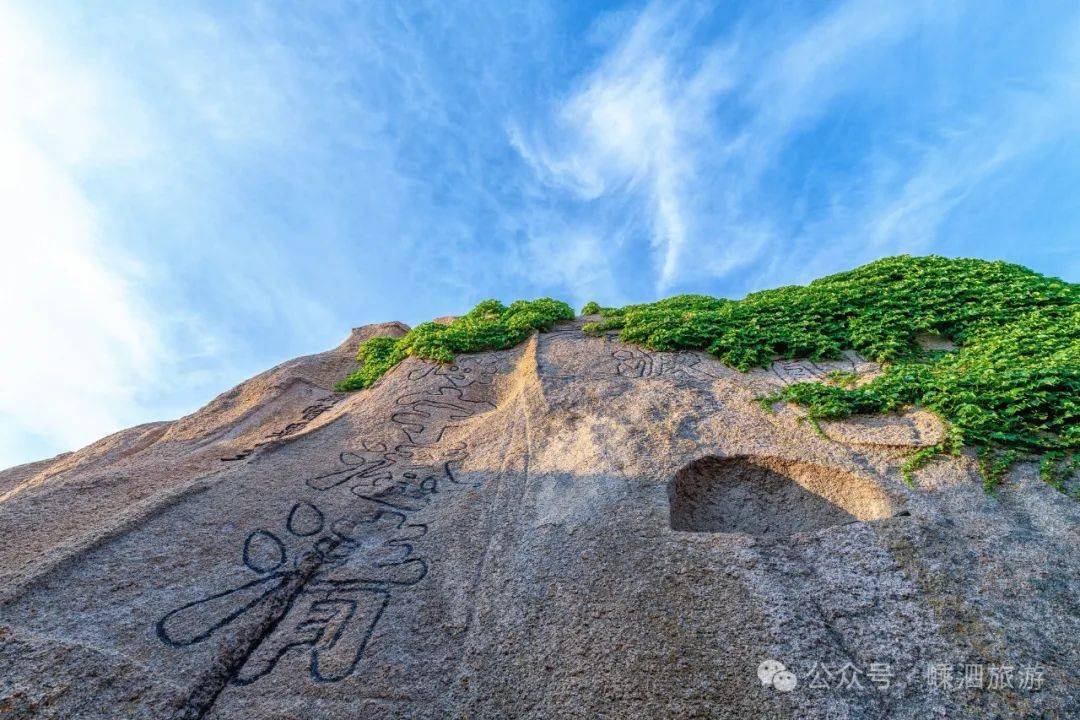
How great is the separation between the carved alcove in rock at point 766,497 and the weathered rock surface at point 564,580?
0.9 inches

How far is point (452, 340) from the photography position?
1004 centimetres

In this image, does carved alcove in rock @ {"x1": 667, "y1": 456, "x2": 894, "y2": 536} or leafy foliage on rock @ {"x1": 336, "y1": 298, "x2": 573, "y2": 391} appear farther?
leafy foliage on rock @ {"x1": 336, "y1": 298, "x2": 573, "y2": 391}

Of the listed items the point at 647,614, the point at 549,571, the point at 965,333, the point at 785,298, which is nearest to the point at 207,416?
the point at 549,571

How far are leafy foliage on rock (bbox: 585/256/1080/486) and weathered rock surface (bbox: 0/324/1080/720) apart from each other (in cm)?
54

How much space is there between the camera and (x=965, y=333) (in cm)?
819

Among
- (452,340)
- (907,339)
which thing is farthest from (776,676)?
(452,340)

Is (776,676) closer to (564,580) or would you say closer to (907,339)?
(564,580)

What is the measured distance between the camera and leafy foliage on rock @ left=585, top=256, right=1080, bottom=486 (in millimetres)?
5199

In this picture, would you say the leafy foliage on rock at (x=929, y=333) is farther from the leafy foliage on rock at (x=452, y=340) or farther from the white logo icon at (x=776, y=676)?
the white logo icon at (x=776, y=676)

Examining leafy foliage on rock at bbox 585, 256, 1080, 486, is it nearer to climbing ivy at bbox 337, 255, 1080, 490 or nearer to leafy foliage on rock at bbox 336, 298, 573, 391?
climbing ivy at bbox 337, 255, 1080, 490

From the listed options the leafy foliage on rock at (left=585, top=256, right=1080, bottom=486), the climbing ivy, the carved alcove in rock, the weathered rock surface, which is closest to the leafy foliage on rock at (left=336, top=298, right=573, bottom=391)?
the climbing ivy

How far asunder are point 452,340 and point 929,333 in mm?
8118

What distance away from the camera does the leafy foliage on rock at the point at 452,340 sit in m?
10.0

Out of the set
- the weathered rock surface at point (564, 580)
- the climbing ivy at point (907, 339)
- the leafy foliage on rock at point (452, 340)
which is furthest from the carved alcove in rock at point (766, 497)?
the leafy foliage on rock at point (452, 340)
